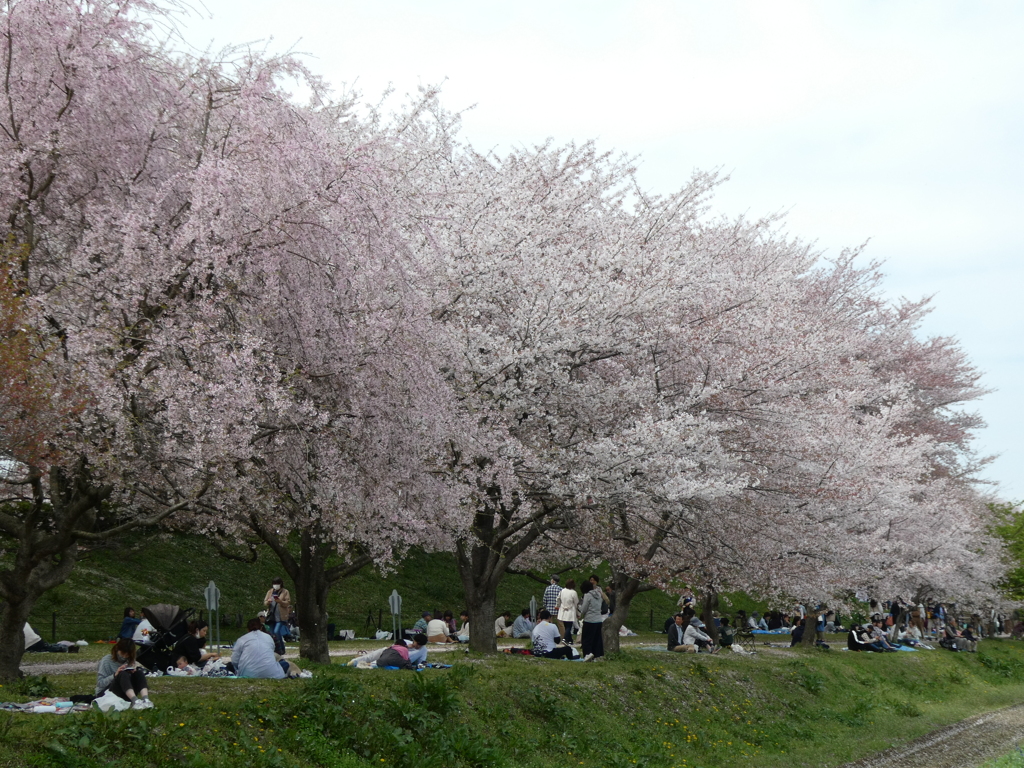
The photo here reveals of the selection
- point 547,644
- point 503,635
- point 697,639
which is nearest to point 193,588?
point 503,635

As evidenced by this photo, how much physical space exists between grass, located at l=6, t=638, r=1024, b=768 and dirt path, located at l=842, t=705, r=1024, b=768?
38cm

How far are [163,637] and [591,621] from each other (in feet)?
25.8

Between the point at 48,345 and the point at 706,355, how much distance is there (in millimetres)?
11274

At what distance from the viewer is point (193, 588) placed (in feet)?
94.2

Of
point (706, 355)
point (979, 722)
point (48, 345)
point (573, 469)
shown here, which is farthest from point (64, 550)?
point (979, 722)

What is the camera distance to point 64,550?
447 inches

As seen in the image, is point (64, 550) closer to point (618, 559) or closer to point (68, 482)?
point (68, 482)

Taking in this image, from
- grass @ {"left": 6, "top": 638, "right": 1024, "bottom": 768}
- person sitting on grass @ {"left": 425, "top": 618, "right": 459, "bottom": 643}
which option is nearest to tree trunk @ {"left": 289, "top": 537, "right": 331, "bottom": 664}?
grass @ {"left": 6, "top": 638, "right": 1024, "bottom": 768}

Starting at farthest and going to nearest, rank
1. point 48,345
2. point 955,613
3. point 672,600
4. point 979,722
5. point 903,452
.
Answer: point 955,613 < point 672,600 < point 903,452 < point 979,722 < point 48,345

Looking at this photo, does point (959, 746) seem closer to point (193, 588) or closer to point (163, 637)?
point (163, 637)

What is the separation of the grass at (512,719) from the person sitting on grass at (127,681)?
0.81 feet

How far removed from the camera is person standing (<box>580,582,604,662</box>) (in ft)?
59.1

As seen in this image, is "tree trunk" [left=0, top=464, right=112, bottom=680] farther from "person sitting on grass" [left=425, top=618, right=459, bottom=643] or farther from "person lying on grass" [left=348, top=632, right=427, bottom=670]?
"person sitting on grass" [left=425, top=618, right=459, bottom=643]

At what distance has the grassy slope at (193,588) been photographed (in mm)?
25109
